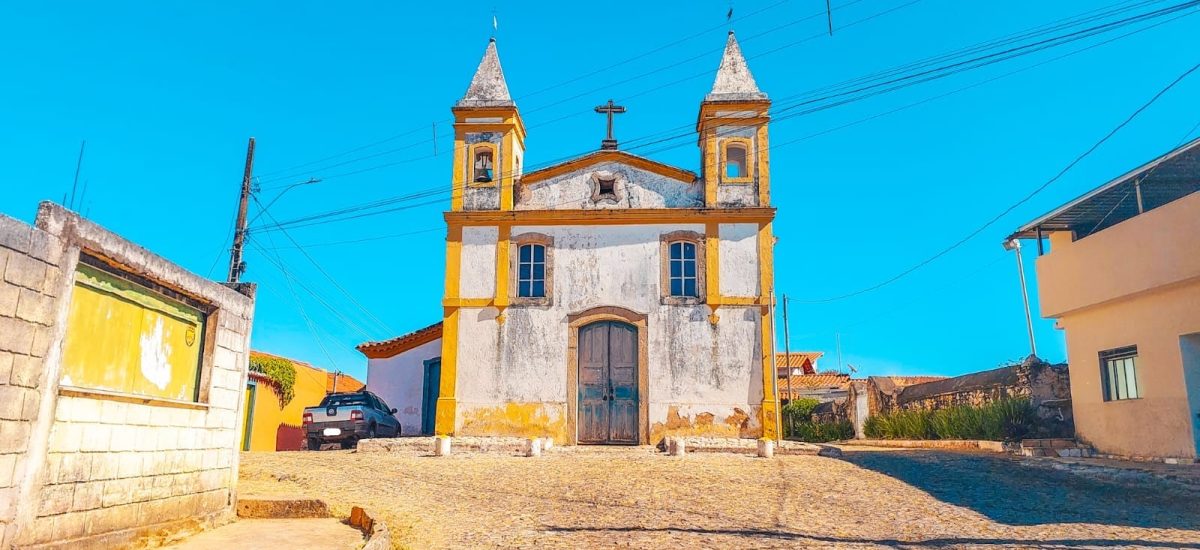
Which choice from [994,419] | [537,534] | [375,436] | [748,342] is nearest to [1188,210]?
[994,419]

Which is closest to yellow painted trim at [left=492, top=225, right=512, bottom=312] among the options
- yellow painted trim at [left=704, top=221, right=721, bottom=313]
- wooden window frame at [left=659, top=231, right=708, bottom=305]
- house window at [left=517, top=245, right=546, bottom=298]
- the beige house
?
house window at [left=517, top=245, right=546, bottom=298]

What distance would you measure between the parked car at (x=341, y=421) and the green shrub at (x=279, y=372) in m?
6.09

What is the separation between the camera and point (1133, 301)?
1397cm

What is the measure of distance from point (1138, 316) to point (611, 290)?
960cm

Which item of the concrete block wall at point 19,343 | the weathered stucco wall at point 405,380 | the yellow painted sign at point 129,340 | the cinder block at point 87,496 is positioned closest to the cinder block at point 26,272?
the concrete block wall at point 19,343

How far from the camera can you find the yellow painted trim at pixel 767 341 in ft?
56.6

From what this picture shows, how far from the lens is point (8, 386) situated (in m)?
5.38

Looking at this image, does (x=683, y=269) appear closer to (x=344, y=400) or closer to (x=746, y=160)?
(x=746, y=160)

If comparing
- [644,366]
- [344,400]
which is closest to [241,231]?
[344,400]

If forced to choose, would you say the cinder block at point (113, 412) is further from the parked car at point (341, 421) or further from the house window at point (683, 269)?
the house window at point (683, 269)

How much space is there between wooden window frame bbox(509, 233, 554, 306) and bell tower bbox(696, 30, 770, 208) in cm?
363

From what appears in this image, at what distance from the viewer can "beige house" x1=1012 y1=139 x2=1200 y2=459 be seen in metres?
12.7

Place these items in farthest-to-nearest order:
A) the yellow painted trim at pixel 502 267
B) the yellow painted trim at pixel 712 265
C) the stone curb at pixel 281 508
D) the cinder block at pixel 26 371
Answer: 1. the yellow painted trim at pixel 502 267
2. the yellow painted trim at pixel 712 265
3. the stone curb at pixel 281 508
4. the cinder block at pixel 26 371

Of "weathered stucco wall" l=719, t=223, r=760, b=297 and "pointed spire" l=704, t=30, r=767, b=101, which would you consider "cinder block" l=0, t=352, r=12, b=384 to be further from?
"pointed spire" l=704, t=30, r=767, b=101
